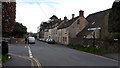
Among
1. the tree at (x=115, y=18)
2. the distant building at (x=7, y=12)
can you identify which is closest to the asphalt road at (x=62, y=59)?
the distant building at (x=7, y=12)

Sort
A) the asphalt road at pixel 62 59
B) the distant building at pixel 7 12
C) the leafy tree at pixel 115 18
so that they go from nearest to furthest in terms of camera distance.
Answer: the distant building at pixel 7 12
the asphalt road at pixel 62 59
the leafy tree at pixel 115 18

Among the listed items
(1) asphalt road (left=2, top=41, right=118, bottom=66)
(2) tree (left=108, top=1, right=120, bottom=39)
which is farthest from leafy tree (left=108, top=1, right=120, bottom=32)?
(1) asphalt road (left=2, top=41, right=118, bottom=66)

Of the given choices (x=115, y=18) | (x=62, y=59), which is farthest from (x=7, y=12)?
(x=115, y=18)

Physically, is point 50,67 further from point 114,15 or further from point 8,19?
point 114,15

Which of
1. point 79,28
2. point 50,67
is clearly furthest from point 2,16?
point 79,28

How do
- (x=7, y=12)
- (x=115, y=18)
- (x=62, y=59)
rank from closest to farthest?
(x=7, y=12)
(x=62, y=59)
(x=115, y=18)

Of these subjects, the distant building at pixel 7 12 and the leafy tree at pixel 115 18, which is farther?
the leafy tree at pixel 115 18

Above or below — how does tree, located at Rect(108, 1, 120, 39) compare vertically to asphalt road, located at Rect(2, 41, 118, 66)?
above

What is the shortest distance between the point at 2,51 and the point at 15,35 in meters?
49.3

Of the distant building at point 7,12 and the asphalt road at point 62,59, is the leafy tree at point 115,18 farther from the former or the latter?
the distant building at point 7,12

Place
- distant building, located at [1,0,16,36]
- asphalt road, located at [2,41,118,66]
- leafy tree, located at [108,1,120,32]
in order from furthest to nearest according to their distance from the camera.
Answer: leafy tree, located at [108,1,120,32]
asphalt road, located at [2,41,118,66]
distant building, located at [1,0,16,36]

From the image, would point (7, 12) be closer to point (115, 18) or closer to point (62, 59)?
point (62, 59)

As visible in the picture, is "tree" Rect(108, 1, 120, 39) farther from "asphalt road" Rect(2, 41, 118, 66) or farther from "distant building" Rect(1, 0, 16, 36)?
"distant building" Rect(1, 0, 16, 36)

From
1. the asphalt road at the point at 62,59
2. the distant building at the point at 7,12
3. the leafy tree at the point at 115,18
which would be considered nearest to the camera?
the distant building at the point at 7,12
